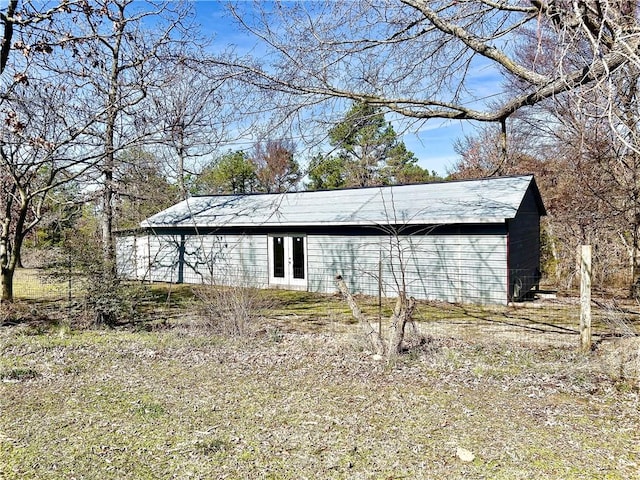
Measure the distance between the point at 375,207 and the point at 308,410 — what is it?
9.44 m

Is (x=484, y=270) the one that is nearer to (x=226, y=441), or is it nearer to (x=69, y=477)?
(x=226, y=441)

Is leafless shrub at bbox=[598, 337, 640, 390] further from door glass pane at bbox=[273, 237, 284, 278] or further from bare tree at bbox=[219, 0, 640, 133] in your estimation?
door glass pane at bbox=[273, 237, 284, 278]

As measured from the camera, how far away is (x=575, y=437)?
3568mm

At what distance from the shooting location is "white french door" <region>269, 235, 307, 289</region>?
550 inches

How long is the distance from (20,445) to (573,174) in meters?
13.0

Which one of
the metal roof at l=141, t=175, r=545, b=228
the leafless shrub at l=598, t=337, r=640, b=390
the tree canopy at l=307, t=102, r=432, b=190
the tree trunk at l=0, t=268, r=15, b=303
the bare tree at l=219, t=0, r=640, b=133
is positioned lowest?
the leafless shrub at l=598, t=337, r=640, b=390

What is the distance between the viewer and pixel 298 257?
14055 mm

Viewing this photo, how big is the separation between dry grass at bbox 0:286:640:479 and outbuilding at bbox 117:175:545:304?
2500mm

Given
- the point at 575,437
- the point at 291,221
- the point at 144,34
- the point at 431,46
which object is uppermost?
the point at 144,34

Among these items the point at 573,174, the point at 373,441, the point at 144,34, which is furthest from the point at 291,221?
the point at 373,441

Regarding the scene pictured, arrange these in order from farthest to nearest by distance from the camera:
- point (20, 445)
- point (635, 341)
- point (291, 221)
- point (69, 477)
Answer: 1. point (291, 221)
2. point (635, 341)
3. point (20, 445)
4. point (69, 477)

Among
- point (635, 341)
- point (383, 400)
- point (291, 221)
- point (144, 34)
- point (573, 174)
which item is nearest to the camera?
point (383, 400)

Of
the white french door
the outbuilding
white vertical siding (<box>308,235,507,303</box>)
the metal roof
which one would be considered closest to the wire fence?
white vertical siding (<box>308,235,507,303</box>)

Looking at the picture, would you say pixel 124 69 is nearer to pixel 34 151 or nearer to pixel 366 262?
pixel 34 151
